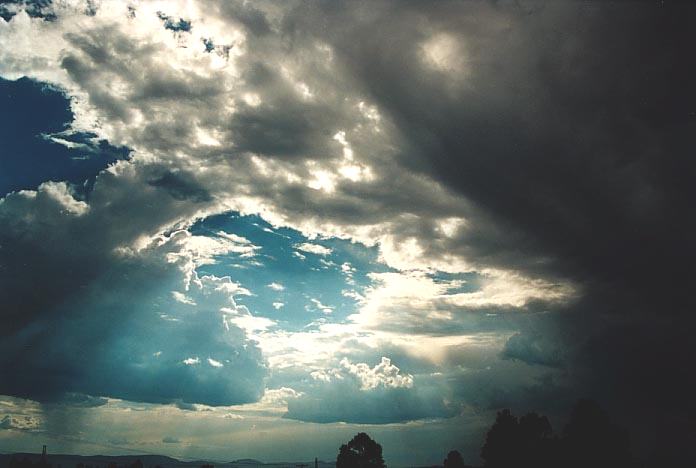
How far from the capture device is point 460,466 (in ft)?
302

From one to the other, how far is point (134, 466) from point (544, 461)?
269 feet

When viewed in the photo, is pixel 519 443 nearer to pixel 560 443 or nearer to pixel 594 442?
pixel 560 443

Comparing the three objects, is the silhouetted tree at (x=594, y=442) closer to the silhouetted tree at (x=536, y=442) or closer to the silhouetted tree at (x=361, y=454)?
the silhouetted tree at (x=536, y=442)

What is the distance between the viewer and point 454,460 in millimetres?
92562

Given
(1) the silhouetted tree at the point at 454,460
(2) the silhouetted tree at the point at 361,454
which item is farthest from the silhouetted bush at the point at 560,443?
(2) the silhouetted tree at the point at 361,454

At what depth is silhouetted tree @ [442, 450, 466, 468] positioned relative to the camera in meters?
92.1

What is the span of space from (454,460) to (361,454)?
17.8 metres

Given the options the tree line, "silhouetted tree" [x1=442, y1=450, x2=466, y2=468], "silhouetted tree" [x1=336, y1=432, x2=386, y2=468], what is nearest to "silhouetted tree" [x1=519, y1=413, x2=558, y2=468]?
the tree line

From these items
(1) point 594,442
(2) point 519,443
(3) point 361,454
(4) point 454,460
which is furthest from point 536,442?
(3) point 361,454

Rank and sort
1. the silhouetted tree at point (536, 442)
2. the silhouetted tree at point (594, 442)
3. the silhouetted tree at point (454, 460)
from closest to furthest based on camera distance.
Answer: the silhouetted tree at point (594, 442) → the silhouetted tree at point (536, 442) → the silhouetted tree at point (454, 460)

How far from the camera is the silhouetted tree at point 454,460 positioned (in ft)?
302

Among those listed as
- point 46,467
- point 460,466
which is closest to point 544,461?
point 460,466

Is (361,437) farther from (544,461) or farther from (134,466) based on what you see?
(134,466)

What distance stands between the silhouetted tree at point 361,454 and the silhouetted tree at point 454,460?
43.2ft
